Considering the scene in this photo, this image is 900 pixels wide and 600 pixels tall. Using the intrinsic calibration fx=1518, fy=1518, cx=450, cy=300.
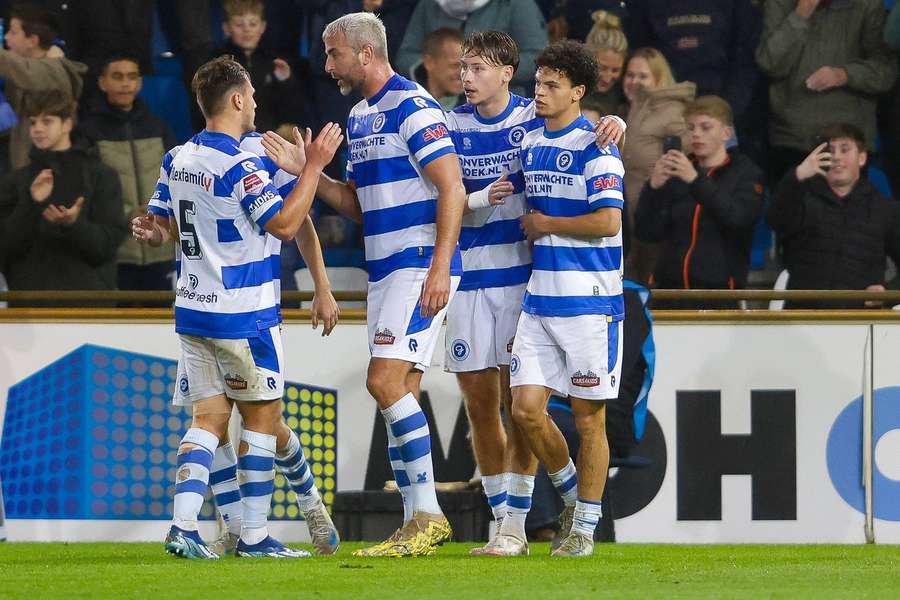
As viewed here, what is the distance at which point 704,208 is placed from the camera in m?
9.71

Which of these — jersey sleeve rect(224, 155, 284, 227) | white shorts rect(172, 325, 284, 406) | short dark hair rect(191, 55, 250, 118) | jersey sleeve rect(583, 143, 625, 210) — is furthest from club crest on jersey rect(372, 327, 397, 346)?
short dark hair rect(191, 55, 250, 118)

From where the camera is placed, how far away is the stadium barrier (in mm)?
8812

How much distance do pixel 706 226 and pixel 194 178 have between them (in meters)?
4.32

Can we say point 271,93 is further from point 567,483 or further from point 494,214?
point 567,483

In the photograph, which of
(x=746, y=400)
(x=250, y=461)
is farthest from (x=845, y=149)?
(x=250, y=461)

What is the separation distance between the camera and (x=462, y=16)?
10.5m

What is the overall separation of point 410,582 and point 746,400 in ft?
12.8

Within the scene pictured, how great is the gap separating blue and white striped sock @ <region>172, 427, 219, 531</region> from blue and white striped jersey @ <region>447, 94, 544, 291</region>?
140cm

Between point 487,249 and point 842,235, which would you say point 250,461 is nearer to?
point 487,249

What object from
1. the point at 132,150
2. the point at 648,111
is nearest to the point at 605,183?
the point at 648,111

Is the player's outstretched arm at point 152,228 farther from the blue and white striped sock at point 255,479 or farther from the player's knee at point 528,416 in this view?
the player's knee at point 528,416

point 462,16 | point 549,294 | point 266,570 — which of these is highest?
point 462,16

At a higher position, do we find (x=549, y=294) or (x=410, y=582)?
(x=549, y=294)

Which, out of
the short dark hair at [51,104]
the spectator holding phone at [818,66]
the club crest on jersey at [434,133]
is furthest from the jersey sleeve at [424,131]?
the spectator holding phone at [818,66]
